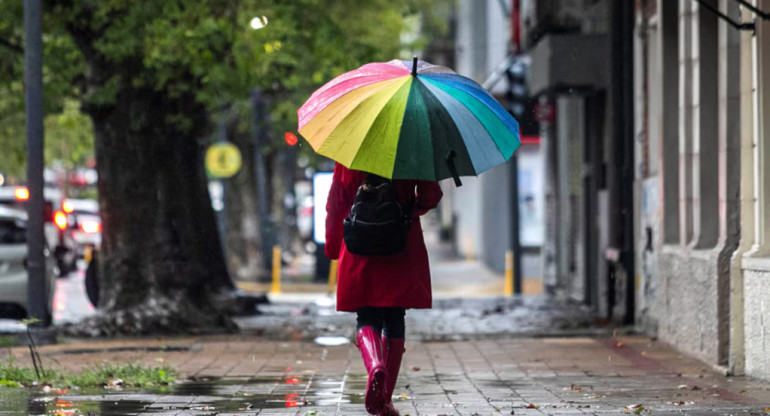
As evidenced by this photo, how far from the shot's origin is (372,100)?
25.1 feet

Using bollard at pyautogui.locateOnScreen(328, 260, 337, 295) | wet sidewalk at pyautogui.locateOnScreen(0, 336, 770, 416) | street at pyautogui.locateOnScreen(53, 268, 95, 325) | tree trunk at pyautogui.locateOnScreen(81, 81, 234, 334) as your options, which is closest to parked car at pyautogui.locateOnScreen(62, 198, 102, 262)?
street at pyautogui.locateOnScreen(53, 268, 95, 325)

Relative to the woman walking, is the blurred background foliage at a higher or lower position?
higher

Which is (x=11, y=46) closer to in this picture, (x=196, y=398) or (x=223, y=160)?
(x=196, y=398)

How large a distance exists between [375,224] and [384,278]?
362 millimetres

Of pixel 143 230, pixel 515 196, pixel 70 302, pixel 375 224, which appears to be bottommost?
pixel 70 302

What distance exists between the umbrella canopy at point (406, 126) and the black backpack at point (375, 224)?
32 centimetres

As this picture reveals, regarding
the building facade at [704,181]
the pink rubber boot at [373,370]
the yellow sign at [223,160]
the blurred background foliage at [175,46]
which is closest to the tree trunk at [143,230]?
the blurred background foliage at [175,46]

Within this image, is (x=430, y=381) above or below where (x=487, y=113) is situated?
below

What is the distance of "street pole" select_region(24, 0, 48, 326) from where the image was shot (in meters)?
14.1

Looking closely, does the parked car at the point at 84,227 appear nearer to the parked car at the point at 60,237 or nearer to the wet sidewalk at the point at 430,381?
the parked car at the point at 60,237

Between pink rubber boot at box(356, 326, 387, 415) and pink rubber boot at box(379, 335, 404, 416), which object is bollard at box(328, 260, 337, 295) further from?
pink rubber boot at box(356, 326, 387, 415)

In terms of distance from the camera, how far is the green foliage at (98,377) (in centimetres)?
1019

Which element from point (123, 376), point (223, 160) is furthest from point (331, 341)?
point (223, 160)

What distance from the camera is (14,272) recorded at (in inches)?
650
